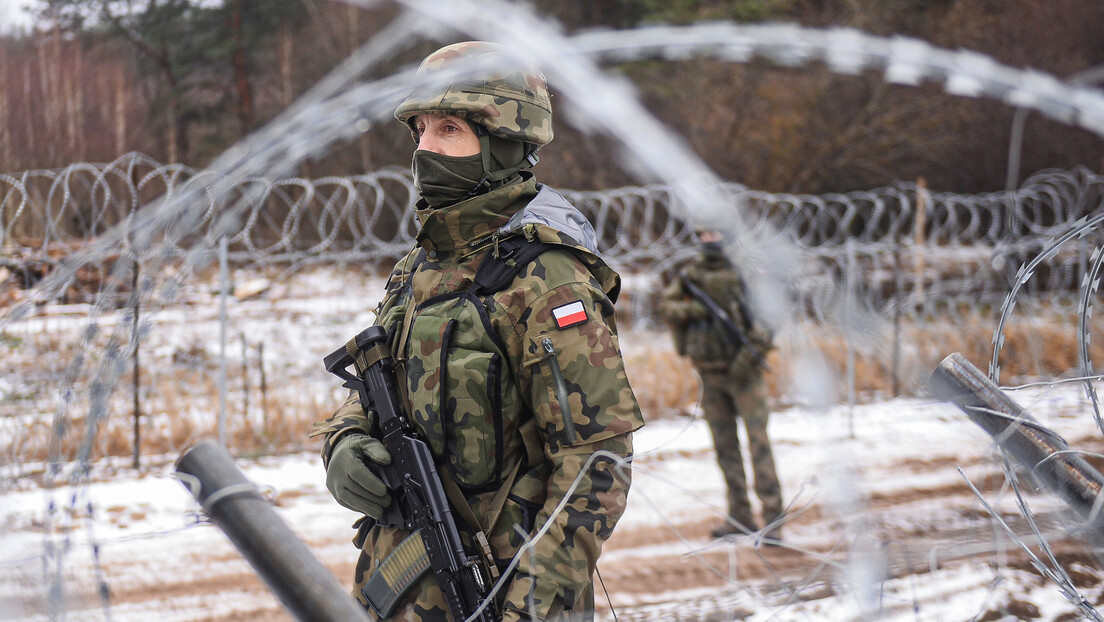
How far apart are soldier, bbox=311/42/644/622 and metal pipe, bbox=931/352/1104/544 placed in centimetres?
61

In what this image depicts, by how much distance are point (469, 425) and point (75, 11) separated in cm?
1466

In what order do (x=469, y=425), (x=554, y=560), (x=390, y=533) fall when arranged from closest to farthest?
(x=554, y=560) → (x=469, y=425) → (x=390, y=533)

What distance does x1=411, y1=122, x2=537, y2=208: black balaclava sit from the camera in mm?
1750

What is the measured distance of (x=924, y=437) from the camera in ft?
23.5

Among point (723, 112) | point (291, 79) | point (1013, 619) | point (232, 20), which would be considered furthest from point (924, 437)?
point (232, 20)

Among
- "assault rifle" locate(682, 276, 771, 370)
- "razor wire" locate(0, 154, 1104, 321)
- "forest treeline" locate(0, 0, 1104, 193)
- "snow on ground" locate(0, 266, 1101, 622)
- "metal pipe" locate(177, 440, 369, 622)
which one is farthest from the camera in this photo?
"forest treeline" locate(0, 0, 1104, 193)

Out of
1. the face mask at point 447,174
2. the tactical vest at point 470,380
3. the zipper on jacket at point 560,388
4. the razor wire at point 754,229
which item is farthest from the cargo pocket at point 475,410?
the razor wire at point 754,229

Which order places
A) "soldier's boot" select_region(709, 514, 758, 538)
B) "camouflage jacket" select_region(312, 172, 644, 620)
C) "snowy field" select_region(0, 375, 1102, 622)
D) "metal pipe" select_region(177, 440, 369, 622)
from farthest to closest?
"soldier's boot" select_region(709, 514, 758, 538) < "snowy field" select_region(0, 375, 1102, 622) < "camouflage jacket" select_region(312, 172, 644, 620) < "metal pipe" select_region(177, 440, 369, 622)

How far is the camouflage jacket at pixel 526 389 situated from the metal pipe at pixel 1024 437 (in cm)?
60

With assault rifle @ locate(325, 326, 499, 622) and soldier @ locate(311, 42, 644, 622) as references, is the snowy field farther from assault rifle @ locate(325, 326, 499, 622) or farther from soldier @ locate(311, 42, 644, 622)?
assault rifle @ locate(325, 326, 499, 622)

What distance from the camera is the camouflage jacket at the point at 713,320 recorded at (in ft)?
15.3

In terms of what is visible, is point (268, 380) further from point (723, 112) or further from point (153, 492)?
point (723, 112)

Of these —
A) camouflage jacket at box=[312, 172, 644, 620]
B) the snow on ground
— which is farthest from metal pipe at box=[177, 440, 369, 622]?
camouflage jacket at box=[312, 172, 644, 620]

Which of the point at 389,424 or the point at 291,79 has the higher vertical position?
the point at 291,79
